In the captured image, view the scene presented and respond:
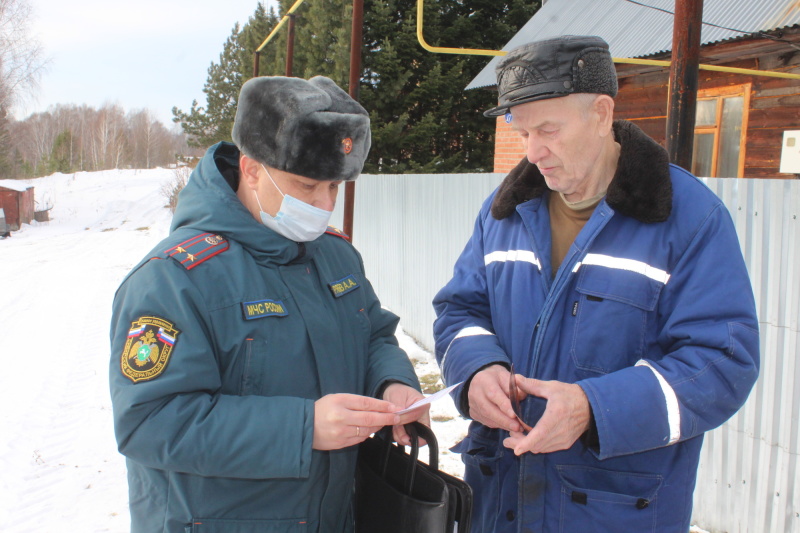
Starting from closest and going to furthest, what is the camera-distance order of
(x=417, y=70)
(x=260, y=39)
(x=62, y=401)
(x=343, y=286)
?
(x=343, y=286) < (x=62, y=401) < (x=417, y=70) < (x=260, y=39)

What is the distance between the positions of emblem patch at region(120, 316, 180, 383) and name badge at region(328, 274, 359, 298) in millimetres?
500

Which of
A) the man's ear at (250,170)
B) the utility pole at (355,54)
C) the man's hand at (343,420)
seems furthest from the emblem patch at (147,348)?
the utility pole at (355,54)

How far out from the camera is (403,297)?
25.4 feet

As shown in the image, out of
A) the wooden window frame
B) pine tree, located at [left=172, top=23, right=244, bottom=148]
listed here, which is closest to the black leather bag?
the wooden window frame

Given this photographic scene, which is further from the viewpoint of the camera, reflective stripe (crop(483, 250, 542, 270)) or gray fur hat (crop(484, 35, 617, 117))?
reflective stripe (crop(483, 250, 542, 270))

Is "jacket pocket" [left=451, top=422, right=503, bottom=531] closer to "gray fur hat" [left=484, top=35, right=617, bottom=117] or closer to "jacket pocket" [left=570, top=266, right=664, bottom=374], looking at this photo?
"jacket pocket" [left=570, top=266, right=664, bottom=374]

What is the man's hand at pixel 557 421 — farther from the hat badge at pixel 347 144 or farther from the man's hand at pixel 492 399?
the hat badge at pixel 347 144

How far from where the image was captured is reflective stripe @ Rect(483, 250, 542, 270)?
178 centimetres

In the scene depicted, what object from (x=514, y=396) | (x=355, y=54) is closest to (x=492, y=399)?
(x=514, y=396)

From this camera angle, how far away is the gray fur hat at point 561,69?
5.34 ft

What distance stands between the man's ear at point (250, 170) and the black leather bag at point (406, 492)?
781mm

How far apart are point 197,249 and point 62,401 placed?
→ 192 inches

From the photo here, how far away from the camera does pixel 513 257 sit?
6.02 feet

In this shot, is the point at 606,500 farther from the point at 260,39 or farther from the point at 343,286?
the point at 260,39
